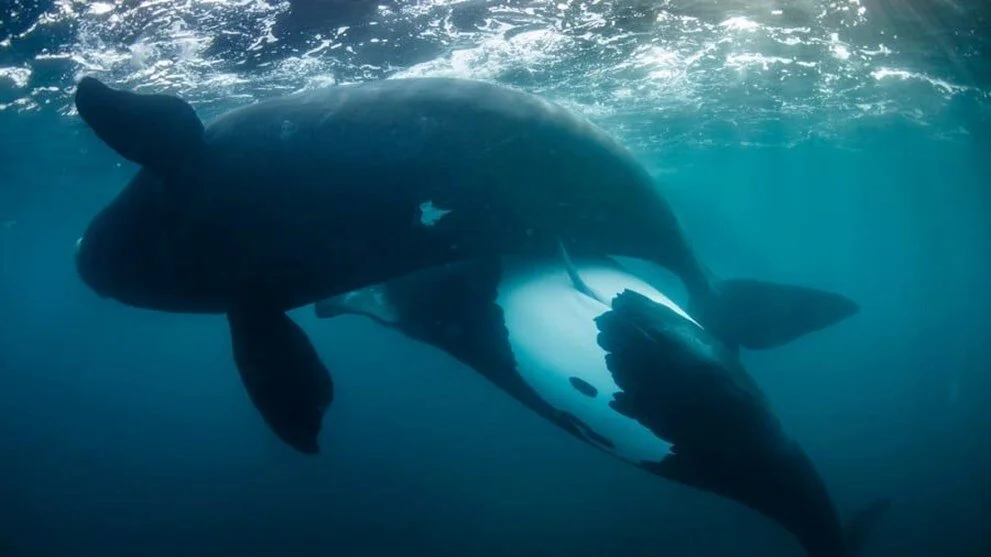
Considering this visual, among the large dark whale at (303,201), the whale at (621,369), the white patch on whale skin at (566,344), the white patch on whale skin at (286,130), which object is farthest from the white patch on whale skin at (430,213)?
the white patch on whale skin at (286,130)

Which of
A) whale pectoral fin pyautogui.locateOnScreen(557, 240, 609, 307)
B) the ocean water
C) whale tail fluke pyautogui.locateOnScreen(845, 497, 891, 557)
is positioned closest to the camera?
whale pectoral fin pyautogui.locateOnScreen(557, 240, 609, 307)

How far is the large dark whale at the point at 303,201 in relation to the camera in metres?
3.90

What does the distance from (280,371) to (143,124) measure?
176cm

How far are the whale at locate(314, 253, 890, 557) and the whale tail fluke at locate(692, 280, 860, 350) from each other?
45.4 inches

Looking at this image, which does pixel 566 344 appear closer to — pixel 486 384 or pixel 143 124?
pixel 143 124

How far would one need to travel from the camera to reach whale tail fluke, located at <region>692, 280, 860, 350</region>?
18.7 feet

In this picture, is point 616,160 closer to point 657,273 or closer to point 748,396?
point 657,273

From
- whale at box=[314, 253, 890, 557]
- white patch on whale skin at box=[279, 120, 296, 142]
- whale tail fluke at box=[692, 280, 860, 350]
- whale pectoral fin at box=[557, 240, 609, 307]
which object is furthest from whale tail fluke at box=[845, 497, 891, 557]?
white patch on whale skin at box=[279, 120, 296, 142]

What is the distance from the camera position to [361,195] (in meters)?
3.96

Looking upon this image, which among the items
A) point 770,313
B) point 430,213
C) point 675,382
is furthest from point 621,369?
point 770,313

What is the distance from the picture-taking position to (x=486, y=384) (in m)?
35.3

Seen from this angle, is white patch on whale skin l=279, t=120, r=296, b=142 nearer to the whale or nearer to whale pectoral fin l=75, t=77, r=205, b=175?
whale pectoral fin l=75, t=77, r=205, b=175

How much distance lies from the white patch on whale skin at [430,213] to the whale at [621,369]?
624 millimetres

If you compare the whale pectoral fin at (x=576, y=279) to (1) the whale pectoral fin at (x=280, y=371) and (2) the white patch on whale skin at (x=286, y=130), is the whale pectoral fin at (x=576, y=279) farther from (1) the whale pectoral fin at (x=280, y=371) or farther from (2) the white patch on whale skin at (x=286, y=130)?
(2) the white patch on whale skin at (x=286, y=130)
